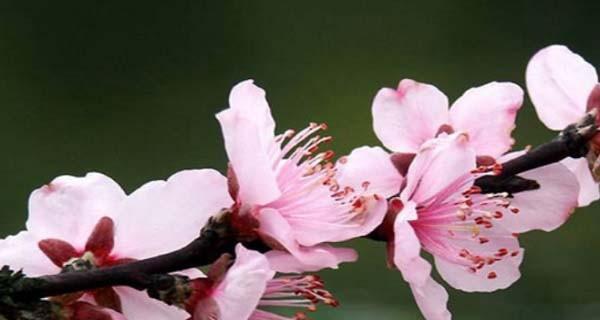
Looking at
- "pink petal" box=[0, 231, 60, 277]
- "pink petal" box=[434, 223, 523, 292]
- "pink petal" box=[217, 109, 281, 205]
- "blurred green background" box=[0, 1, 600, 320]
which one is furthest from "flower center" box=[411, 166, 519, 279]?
"blurred green background" box=[0, 1, 600, 320]

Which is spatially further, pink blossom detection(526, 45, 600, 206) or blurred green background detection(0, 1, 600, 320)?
blurred green background detection(0, 1, 600, 320)

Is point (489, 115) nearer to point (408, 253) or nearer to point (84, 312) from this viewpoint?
point (408, 253)

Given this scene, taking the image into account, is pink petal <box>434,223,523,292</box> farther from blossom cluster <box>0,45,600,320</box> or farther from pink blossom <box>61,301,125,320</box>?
pink blossom <box>61,301,125,320</box>

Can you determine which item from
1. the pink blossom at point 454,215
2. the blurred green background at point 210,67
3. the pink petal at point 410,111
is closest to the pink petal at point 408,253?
the pink blossom at point 454,215

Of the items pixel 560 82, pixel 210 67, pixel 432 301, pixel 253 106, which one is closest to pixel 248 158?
pixel 253 106

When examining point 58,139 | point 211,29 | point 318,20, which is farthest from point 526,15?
point 58,139

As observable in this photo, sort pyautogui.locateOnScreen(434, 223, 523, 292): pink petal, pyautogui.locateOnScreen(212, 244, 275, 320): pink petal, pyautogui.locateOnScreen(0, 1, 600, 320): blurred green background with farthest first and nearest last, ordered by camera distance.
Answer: pyautogui.locateOnScreen(0, 1, 600, 320): blurred green background, pyautogui.locateOnScreen(434, 223, 523, 292): pink petal, pyautogui.locateOnScreen(212, 244, 275, 320): pink petal

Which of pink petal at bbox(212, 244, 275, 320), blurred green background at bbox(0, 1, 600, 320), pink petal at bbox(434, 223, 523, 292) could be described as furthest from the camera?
blurred green background at bbox(0, 1, 600, 320)
